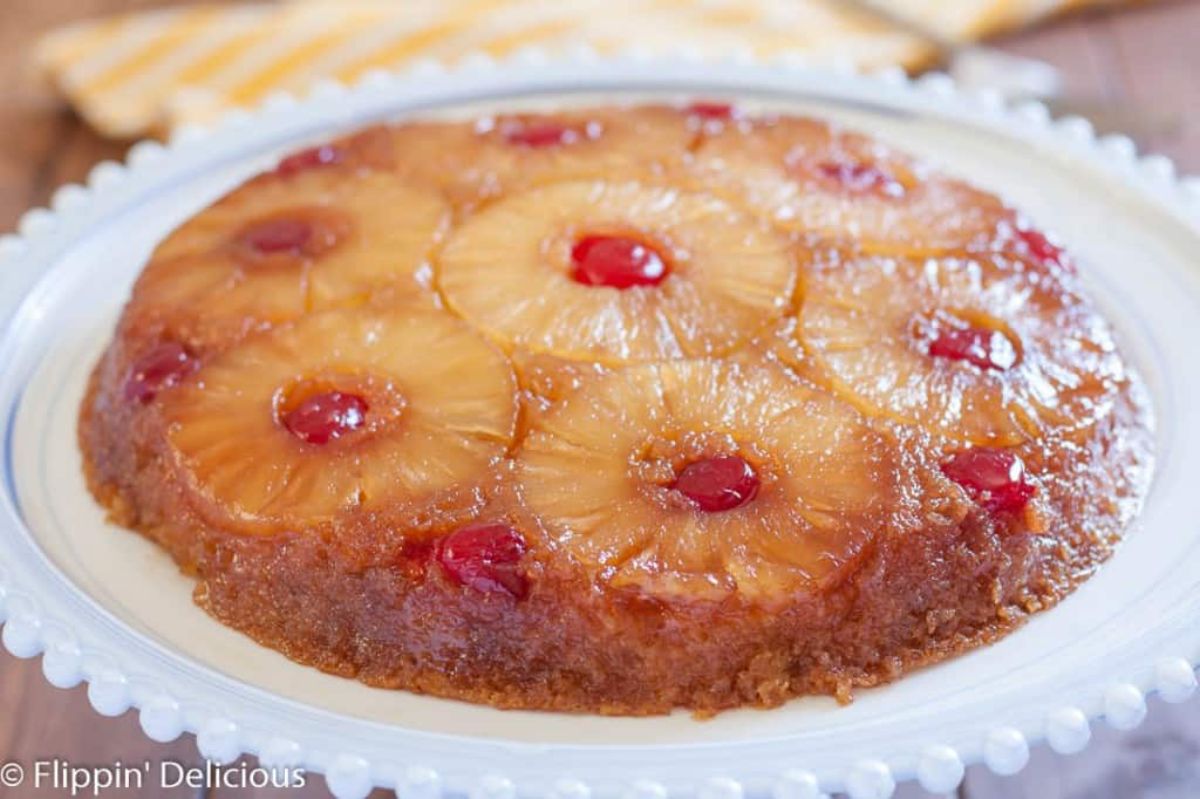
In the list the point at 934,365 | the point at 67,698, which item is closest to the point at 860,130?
the point at 934,365

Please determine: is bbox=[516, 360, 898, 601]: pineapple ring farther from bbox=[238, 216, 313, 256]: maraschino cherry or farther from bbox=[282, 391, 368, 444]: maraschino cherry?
bbox=[238, 216, 313, 256]: maraschino cherry

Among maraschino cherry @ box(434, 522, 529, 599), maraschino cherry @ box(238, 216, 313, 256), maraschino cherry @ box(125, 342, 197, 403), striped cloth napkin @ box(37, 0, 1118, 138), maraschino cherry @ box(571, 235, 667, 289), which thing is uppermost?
maraschino cherry @ box(571, 235, 667, 289)

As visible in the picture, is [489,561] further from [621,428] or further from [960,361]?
[960,361]

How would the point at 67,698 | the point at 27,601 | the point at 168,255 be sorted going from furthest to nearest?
the point at 168,255
the point at 67,698
the point at 27,601

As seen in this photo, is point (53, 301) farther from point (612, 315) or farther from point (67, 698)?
point (612, 315)

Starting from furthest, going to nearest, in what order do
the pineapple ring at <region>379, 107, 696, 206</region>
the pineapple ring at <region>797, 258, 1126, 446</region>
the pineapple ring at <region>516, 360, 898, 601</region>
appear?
1. the pineapple ring at <region>379, 107, 696, 206</region>
2. the pineapple ring at <region>797, 258, 1126, 446</region>
3. the pineapple ring at <region>516, 360, 898, 601</region>

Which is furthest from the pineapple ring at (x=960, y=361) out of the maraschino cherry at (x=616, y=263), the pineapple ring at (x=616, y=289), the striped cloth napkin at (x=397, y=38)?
the striped cloth napkin at (x=397, y=38)

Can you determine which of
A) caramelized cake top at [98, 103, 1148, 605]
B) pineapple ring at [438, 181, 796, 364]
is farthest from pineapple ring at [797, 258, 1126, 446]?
pineapple ring at [438, 181, 796, 364]
